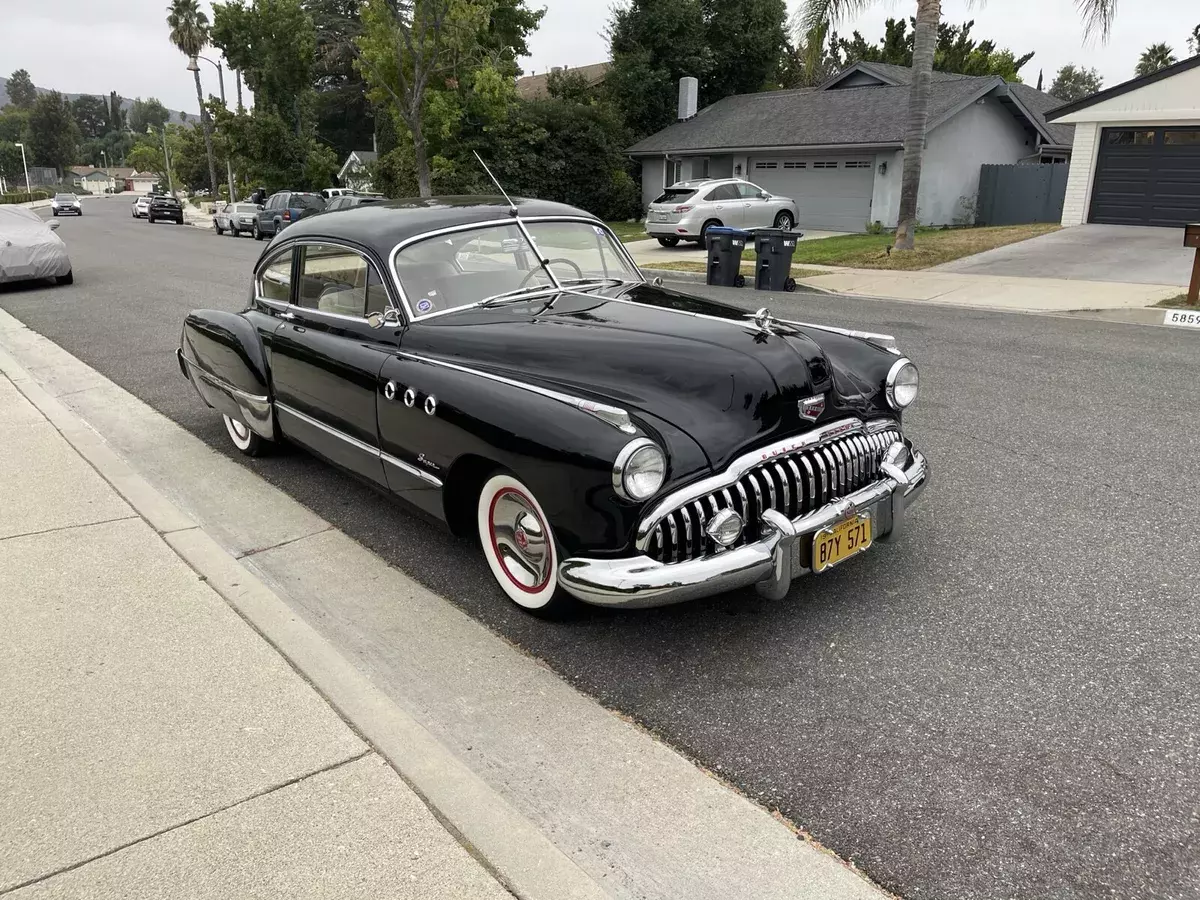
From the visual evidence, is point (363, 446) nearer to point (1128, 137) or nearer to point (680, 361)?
point (680, 361)

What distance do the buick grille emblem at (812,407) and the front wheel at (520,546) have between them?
1.13 metres

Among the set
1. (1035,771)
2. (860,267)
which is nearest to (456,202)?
(1035,771)

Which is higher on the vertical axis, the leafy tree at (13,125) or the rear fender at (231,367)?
the leafy tree at (13,125)

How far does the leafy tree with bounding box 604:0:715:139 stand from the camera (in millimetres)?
33562

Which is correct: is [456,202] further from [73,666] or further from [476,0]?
[476,0]

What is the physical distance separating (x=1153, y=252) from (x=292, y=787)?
64.5ft

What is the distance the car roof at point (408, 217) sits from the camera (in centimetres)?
450

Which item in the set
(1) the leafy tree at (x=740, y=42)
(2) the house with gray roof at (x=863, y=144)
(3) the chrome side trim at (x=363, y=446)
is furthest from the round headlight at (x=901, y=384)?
(1) the leafy tree at (x=740, y=42)

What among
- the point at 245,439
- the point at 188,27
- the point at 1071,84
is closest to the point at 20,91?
the point at 188,27

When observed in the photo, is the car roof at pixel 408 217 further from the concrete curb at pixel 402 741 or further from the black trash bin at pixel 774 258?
the black trash bin at pixel 774 258

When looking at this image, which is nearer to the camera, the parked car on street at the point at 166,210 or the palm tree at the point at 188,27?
the parked car on street at the point at 166,210

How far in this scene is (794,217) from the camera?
79.7 feet

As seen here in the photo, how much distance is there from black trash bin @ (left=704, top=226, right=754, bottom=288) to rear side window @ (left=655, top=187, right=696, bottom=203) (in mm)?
7704

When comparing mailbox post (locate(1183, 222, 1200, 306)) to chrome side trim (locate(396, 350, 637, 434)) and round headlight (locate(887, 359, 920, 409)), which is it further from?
chrome side trim (locate(396, 350, 637, 434))
